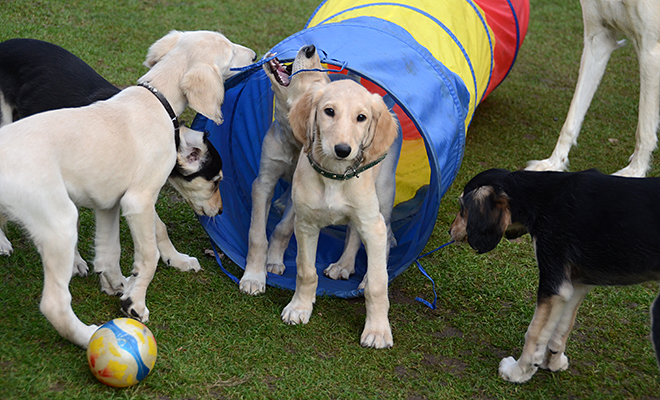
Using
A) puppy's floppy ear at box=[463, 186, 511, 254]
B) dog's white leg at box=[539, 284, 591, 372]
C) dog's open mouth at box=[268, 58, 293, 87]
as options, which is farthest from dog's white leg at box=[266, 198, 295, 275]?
dog's white leg at box=[539, 284, 591, 372]

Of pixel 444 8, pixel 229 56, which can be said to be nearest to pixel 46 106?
pixel 229 56

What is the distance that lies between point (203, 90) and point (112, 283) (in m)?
1.45

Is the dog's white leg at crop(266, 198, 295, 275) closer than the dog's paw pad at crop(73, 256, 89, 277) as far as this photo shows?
No

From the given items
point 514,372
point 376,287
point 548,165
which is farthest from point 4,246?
point 548,165

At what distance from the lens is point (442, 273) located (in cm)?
514

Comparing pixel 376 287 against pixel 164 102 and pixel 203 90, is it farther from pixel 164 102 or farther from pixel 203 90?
pixel 164 102

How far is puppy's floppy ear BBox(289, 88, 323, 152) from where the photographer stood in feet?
12.7

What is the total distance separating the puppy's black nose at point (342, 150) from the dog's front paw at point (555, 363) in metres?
1.83

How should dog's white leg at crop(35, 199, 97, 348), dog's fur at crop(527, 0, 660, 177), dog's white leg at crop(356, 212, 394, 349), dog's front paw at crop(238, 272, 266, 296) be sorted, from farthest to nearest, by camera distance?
1. dog's fur at crop(527, 0, 660, 177)
2. dog's front paw at crop(238, 272, 266, 296)
3. dog's white leg at crop(356, 212, 394, 349)
4. dog's white leg at crop(35, 199, 97, 348)

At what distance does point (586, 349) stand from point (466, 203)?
4.55 ft

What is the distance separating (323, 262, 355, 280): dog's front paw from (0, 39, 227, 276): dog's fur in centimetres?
105

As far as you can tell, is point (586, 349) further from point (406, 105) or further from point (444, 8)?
point (444, 8)

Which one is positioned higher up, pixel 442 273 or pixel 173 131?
pixel 173 131

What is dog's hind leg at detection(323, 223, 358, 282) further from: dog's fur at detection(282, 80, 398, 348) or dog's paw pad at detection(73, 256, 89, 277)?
dog's paw pad at detection(73, 256, 89, 277)
